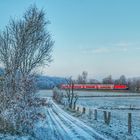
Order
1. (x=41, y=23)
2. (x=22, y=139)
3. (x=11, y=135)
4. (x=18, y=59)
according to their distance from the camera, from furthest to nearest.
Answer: (x=41, y=23)
(x=18, y=59)
(x=11, y=135)
(x=22, y=139)

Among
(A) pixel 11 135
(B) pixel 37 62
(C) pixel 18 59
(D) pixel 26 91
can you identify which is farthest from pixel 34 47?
(A) pixel 11 135

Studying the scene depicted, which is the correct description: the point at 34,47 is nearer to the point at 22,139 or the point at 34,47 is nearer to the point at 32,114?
the point at 32,114

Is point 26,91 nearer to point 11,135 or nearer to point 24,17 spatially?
point 11,135

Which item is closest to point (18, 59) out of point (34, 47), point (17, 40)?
point (17, 40)

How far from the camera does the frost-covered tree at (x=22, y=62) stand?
20.0m

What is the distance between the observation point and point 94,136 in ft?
67.9

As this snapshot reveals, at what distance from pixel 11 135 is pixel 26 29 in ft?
61.1

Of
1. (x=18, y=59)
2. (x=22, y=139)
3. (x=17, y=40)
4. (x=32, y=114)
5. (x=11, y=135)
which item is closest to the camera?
(x=22, y=139)

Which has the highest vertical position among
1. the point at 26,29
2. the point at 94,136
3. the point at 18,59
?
the point at 26,29

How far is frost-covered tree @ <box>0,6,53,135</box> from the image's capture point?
19953mm

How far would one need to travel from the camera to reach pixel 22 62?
36250 millimetres

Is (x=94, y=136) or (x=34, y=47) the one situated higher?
(x=34, y=47)

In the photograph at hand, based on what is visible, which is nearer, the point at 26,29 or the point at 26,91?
the point at 26,91

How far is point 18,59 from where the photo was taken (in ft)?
102
